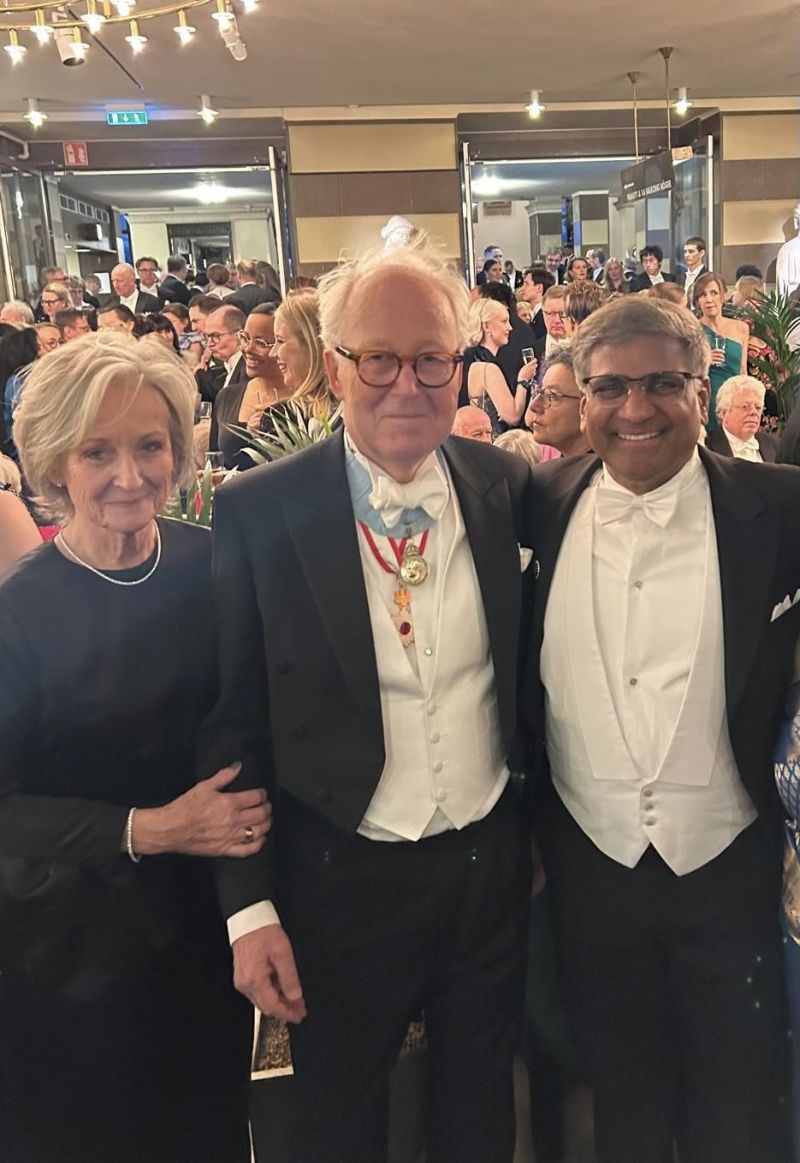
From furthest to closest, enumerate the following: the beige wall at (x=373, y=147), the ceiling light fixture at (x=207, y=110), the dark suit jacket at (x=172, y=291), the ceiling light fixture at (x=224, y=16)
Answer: the beige wall at (x=373, y=147), the ceiling light fixture at (x=207, y=110), the dark suit jacket at (x=172, y=291), the ceiling light fixture at (x=224, y=16)

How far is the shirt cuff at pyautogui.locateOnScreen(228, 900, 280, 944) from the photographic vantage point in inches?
55.3

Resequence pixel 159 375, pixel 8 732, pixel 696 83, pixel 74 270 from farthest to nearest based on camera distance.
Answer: pixel 74 270
pixel 696 83
pixel 159 375
pixel 8 732

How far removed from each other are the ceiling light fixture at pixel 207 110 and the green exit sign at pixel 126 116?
58 cm

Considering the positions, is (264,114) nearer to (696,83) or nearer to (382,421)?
(696,83)

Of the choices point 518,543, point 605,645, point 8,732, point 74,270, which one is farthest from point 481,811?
point 74,270

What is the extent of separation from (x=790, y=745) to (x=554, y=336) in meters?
4.03

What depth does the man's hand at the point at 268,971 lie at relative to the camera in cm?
139

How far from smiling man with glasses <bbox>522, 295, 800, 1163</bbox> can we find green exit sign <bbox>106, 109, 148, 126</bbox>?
31.0 ft

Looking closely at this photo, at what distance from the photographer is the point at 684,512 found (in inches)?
56.2

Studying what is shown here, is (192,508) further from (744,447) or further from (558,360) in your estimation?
(744,447)

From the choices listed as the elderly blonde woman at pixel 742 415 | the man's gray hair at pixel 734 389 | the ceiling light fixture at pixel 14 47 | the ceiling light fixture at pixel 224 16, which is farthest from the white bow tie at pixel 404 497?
the ceiling light fixture at pixel 14 47

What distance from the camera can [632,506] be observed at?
1422 mm

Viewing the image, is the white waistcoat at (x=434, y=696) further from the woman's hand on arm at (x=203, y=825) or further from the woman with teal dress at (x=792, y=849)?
the woman with teal dress at (x=792, y=849)

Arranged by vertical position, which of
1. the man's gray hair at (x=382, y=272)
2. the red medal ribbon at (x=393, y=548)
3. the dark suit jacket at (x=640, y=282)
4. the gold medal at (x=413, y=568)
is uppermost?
the dark suit jacket at (x=640, y=282)
